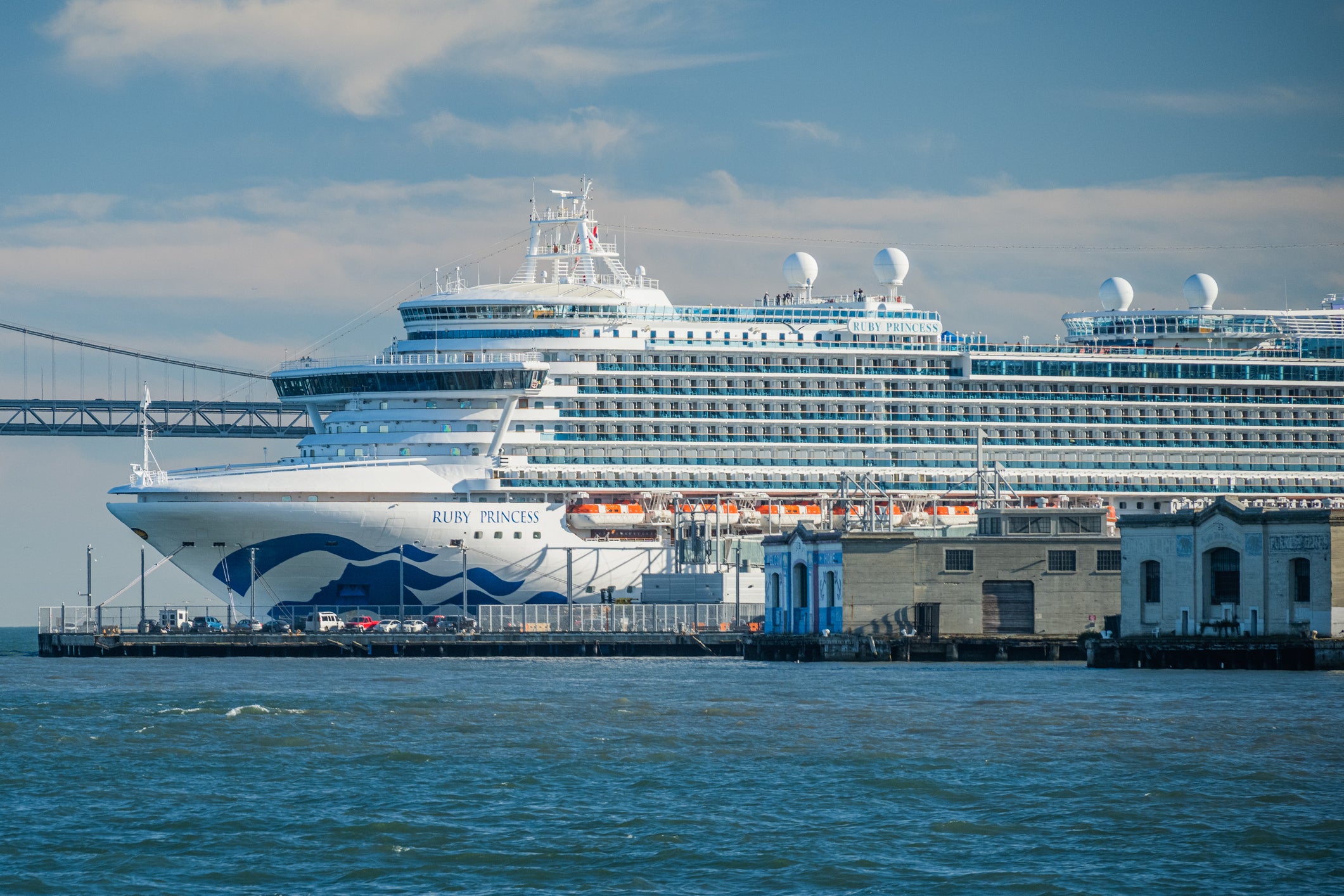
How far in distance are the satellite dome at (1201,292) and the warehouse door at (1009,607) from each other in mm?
33240

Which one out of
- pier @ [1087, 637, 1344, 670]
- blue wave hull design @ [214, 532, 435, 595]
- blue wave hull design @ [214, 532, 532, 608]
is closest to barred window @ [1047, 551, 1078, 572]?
pier @ [1087, 637, 1344, 670]

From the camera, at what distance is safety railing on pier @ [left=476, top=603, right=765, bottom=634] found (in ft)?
282

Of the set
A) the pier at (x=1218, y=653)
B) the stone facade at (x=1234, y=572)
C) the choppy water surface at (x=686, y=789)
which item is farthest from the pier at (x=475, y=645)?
the choppy water surface at (x=686, y=789)

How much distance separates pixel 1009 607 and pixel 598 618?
707 inches

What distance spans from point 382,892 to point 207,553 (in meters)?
57.2

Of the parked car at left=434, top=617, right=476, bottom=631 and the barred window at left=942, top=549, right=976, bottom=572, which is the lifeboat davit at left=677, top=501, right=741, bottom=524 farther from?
the barred window at left=942, top=549, right=976, bottom=572

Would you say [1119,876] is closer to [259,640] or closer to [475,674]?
[475,674]

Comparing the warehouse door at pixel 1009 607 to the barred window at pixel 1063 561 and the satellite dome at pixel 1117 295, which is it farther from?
the satellite dome at pixel 1117 295

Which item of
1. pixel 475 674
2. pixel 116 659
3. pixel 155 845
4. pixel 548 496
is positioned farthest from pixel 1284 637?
pixel 116 659

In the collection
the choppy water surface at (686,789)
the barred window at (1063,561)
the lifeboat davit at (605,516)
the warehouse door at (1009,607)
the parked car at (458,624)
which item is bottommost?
the choppy water surface at (686,789)

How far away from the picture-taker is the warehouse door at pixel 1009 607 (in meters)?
79.1

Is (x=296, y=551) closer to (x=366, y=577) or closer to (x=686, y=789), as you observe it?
(x=366, y=577)

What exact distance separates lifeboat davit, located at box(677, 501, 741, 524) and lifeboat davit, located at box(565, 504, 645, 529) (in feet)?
7.77

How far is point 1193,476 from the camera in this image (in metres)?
101
